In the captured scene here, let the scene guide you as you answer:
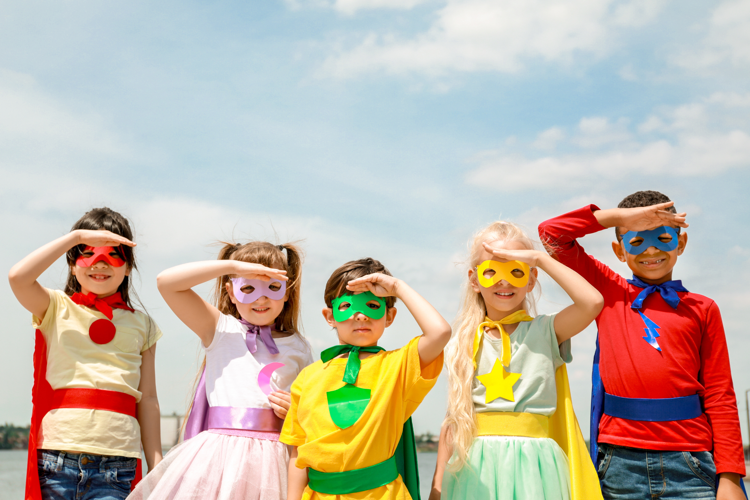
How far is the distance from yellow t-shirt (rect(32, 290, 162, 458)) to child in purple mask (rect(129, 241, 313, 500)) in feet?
1.30

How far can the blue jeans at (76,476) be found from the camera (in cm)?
344

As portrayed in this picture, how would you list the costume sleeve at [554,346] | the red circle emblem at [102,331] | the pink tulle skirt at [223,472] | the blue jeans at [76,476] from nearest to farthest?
the pink tulle skirt at [223,472], the costume sleeve at [554,346], the blue jeans at [76,476], the red circle emblem at [102,331]

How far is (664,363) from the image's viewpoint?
3.37 metres

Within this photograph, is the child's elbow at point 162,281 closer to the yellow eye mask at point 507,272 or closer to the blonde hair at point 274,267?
the blonde hair at point 274,267

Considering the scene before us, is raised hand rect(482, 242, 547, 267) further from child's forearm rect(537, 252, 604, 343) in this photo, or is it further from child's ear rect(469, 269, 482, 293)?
child's ear rect(469, 269, 482, 293)

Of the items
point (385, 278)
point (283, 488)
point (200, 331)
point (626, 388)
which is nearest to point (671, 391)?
point (626, 388)

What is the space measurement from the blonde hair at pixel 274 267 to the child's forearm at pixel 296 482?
88cm

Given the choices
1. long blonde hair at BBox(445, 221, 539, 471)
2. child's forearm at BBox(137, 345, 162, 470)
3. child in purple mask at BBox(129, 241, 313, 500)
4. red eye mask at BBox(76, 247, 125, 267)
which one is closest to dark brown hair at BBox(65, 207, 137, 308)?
red eye mask at BBox(76, 247, 125, 267)

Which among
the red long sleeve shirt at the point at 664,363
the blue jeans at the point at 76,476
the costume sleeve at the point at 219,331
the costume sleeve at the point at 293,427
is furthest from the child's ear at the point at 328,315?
the blue jeans at the point at 76,476

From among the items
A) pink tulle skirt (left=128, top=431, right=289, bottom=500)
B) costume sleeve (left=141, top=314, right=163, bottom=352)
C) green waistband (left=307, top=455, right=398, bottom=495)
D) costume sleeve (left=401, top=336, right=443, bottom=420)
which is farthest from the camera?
costume sleeve (left=141, top=314, right=163, bottom=352)

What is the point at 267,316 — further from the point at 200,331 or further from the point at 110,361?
the point at 110,361

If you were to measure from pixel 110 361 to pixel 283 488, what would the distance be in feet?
4.38

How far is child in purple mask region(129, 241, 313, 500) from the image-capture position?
124 inches

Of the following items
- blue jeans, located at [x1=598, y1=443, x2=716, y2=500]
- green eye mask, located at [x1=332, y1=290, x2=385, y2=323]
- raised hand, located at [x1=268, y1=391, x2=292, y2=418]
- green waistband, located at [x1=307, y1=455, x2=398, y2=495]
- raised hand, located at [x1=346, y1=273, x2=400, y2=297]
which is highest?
raised hand, located at [x1=346, y1=273, x2=400, y2=297]
